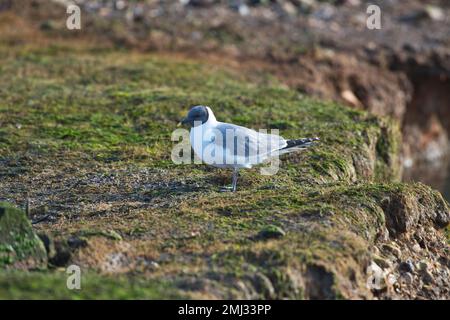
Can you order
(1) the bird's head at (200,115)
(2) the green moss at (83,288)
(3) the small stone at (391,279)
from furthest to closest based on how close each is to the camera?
1. (1) the bird's head at (200,115)
2. (3) the small stone at (391,279)
3. (2) the green moss at (83,288)

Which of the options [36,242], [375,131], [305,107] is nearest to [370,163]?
[375,131]

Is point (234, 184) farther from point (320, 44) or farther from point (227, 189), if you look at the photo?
point (320, 44)

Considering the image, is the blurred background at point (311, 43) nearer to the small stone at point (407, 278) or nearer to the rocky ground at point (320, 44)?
the rocky ground at point (320, 44)

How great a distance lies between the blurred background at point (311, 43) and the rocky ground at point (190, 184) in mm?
98

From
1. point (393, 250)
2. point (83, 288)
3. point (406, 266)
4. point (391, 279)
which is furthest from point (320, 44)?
point (83, 288)

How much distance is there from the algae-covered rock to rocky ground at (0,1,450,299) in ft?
0.04

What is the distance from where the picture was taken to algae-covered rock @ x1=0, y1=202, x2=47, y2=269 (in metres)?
6.80

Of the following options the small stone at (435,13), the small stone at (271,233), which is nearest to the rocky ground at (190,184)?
the small stone at (271,233)

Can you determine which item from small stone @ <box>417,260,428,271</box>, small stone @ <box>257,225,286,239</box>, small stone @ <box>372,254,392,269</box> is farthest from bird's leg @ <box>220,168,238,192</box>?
small stone @ <box>417,260,428,271</box>

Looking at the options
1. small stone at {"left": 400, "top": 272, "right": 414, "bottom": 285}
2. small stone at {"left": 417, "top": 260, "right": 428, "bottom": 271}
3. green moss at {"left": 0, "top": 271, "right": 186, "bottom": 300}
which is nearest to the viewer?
green moss at {"left": 0, "top": 271, "right": 186, "bottom": 300}

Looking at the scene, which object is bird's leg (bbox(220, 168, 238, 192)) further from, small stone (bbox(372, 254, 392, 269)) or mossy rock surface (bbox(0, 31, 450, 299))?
small stone (bbox(372, 254, 392, 269))

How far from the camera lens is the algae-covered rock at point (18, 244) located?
6.80 metres

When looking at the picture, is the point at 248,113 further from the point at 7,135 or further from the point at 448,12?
the point at 448,12

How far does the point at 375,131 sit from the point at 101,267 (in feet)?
19.6
